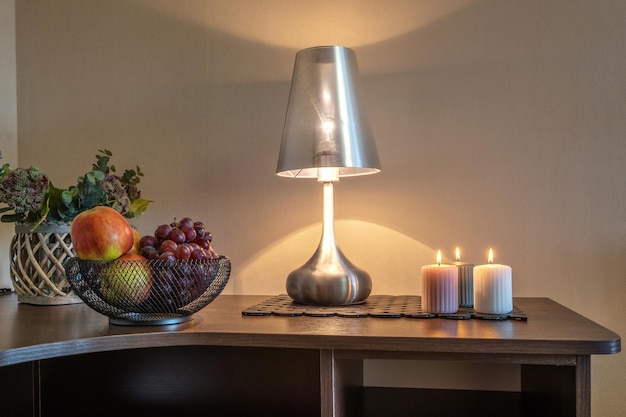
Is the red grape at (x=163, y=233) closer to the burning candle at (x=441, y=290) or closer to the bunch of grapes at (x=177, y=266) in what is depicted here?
the bunch of grapes at (x=177, y=266)

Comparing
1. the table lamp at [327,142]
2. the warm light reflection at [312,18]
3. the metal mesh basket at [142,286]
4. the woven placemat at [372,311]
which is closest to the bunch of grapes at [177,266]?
the metal mesh basket at [142,286]

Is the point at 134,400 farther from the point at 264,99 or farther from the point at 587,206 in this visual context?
the point at 587,206

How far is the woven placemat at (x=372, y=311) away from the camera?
40.8 inches

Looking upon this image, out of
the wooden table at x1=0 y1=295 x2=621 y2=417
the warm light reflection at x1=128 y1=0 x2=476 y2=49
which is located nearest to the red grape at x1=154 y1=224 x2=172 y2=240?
the wooden table at x1=0 y1=295 x2=621 y2=417

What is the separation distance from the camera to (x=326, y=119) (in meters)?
1.21

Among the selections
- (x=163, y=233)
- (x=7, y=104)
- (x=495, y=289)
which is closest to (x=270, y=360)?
(x=163, y=233)

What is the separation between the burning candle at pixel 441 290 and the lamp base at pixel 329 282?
16cm

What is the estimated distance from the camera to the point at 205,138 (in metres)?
1.56

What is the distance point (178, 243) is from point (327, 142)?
36cm

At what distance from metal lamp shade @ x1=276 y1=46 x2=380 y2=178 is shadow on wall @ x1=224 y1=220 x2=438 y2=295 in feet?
0.80

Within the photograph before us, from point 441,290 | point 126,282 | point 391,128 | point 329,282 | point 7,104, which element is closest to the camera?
point 126,282

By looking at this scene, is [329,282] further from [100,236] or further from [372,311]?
[100,236]

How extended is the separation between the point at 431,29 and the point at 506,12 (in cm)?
17

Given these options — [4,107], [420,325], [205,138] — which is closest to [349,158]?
[420,325]
